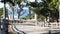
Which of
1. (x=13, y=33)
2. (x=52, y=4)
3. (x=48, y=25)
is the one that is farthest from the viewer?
(x=52, y=4)

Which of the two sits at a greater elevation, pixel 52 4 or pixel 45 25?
pixel 52 4

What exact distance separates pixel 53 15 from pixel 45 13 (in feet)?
4.97

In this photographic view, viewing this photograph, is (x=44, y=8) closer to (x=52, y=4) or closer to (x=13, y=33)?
(x=52, y=4)

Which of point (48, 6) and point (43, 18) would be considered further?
point (43, 18)

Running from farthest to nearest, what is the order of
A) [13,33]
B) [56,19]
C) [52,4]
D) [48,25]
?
[56,19], [52,4], [48,25], [13,33]

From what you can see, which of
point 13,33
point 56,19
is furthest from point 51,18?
Answer: point 13,33

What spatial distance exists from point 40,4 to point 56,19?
3.83 m

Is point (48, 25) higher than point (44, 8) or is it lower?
lower

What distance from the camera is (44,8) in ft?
112

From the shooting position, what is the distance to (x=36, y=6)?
34.8 metres

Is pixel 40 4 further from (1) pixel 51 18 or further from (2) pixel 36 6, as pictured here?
(1) pixel 51 18

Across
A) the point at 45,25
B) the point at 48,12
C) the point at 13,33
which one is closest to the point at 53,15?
the point at 48,12

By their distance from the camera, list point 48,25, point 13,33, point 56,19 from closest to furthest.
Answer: point 13,33
point 48,25
point 56,19

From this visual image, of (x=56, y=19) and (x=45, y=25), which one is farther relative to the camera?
(x=56, y=19)
